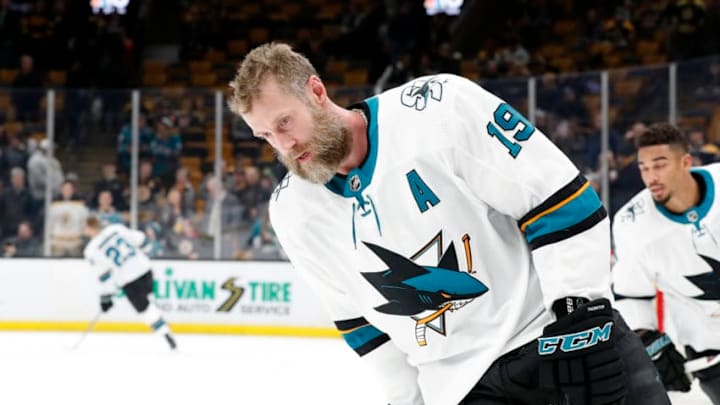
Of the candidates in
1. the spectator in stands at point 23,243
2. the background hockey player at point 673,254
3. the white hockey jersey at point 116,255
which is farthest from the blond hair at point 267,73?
the spectator in stands at point 23,243

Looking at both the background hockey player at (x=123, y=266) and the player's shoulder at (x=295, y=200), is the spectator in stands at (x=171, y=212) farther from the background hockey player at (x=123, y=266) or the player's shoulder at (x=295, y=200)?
the player's shoulder at (x=295, y=200)

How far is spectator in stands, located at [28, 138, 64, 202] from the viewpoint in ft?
26.7

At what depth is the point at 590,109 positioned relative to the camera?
7652mm

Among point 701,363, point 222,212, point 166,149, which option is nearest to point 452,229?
point 701,363

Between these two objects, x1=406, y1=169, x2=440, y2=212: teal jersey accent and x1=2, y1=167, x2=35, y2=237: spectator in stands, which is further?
x1=2, y1=167, x2=35, y2=237: spectator in stands

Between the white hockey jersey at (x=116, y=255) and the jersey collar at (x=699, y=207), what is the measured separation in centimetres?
472

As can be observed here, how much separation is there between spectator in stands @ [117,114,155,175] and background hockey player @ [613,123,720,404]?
5.23 m

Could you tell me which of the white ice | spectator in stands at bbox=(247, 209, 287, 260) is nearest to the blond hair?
the white ice

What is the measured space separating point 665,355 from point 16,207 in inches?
227

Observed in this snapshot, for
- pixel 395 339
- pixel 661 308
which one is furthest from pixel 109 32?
pixel 395 339

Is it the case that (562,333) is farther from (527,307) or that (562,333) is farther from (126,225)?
(126,225)

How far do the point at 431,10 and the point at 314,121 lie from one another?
11.7 meters

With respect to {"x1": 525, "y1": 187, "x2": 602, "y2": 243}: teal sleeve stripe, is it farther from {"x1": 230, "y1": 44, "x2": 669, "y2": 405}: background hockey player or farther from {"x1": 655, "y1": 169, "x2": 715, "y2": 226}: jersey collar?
{"x1": 655, "y1": 169, "x2": 715, "y2": 226}: jersey collar

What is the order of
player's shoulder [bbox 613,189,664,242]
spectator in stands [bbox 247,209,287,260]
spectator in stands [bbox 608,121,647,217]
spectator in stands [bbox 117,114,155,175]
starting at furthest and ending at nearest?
1. spectator in stands [bbox 117,114,155,175]
2. spectator in stands [bbox 247,209,287,260]
3. spectator in stands [bbox 608,121,647,217]
4. player's shoulder [bbox 613,189,664,242]
